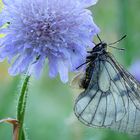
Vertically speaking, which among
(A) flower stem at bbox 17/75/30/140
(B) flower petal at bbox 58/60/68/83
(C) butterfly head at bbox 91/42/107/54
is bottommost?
(A) flower stem at bbox 17/75/30/140

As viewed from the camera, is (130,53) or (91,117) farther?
(130,53)

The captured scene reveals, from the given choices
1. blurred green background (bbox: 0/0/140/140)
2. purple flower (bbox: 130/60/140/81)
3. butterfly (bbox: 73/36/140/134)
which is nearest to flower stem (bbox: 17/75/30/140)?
butterfly (bbox: 73/36/140/134)

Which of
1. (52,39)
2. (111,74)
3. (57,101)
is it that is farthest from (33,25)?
(57,101)

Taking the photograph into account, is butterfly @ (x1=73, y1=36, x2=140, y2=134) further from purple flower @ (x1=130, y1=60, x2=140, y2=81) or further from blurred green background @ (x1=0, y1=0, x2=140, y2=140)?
purple flower @ (x1=130, y1=60, x2=140, y2=81)

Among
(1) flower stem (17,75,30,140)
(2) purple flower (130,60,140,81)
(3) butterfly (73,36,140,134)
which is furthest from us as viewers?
(2) purple flower (130,60,140,81)

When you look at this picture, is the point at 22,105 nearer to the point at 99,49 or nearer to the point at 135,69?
the point at 99,49

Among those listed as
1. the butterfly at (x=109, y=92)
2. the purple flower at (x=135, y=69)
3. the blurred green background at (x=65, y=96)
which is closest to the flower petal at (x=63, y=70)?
the butterfly at (x=109, y=92)

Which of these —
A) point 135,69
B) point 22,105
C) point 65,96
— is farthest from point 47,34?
point 65,96

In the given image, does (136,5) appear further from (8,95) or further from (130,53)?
(8,95)

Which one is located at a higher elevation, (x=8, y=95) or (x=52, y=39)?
(x=8, y=95)
